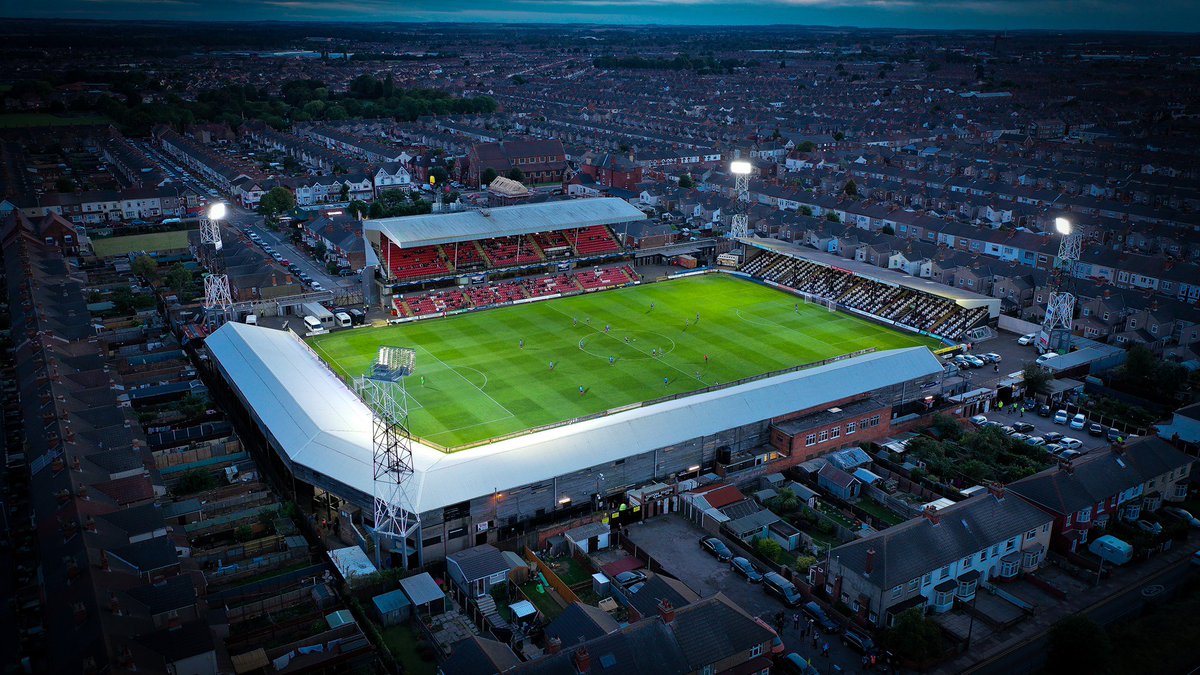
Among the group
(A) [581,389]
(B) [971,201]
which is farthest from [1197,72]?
(A) [581,389]

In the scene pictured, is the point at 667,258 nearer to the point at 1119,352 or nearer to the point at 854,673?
the point at 1119,352

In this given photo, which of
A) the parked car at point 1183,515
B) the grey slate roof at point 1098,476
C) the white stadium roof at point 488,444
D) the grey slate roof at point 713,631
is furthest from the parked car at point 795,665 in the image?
the parked car at point 1183,515

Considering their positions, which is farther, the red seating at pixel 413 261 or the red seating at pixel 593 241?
the red seating at pixel 593 241

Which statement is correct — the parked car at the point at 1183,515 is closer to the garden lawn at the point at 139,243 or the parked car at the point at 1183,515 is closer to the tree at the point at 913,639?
the tree at the point at 913,639

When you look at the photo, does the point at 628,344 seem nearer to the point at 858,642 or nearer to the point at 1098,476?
the point at 1098,476

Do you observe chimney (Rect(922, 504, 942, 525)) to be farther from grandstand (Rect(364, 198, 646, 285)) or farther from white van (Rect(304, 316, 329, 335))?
→ grandstand (Rect(364, 198, 646, 285))
